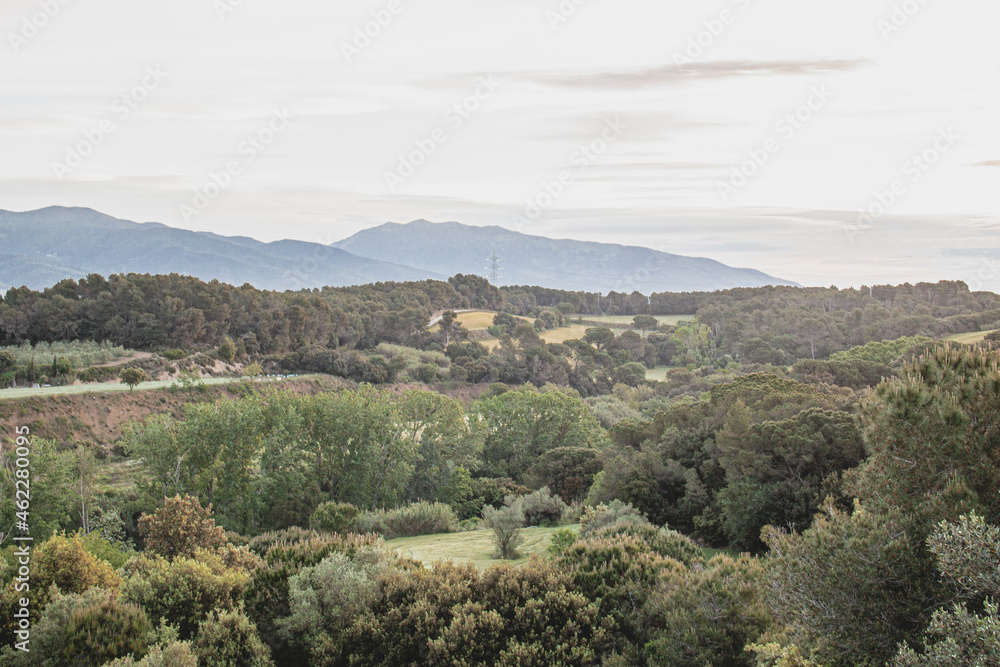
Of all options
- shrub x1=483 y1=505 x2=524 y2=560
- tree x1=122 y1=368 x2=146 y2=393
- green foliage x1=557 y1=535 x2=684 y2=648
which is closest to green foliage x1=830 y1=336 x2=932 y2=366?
shrub x1=483 y1=505 x2=524 y2=560

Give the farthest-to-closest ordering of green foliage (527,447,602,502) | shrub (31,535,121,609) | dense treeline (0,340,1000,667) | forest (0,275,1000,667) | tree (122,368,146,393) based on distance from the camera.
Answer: tree (122,368,146,393) < green foliage (527,447,602,502) < shrub (31,535,121,609) < forest (0,275,1000,667) < dense treeline (0,340,1000,667)

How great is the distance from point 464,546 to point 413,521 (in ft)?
14.4

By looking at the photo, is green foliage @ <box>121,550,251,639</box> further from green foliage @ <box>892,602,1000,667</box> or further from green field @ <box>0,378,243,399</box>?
green field @ <box>0,378,243,399</box>

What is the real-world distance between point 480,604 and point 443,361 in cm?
5755

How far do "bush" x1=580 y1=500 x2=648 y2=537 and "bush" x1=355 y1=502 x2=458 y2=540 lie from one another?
6886 mm

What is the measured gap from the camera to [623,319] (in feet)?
332

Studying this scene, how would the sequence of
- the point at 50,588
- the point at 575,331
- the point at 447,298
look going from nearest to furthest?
the point at 50,588 < the point at 575,331 < the point at 447,298

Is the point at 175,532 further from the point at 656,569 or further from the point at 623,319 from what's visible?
the point at 623,319

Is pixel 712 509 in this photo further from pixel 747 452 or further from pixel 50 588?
pixel 50 588

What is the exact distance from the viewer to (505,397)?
136 feet

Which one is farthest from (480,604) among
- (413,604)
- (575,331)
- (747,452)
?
(575,331)

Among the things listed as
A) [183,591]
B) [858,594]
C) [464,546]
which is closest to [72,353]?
[464,546]

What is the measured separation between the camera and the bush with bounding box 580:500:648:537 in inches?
717

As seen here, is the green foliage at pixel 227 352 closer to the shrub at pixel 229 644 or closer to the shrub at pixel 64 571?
the shrub at pixel 64 571
